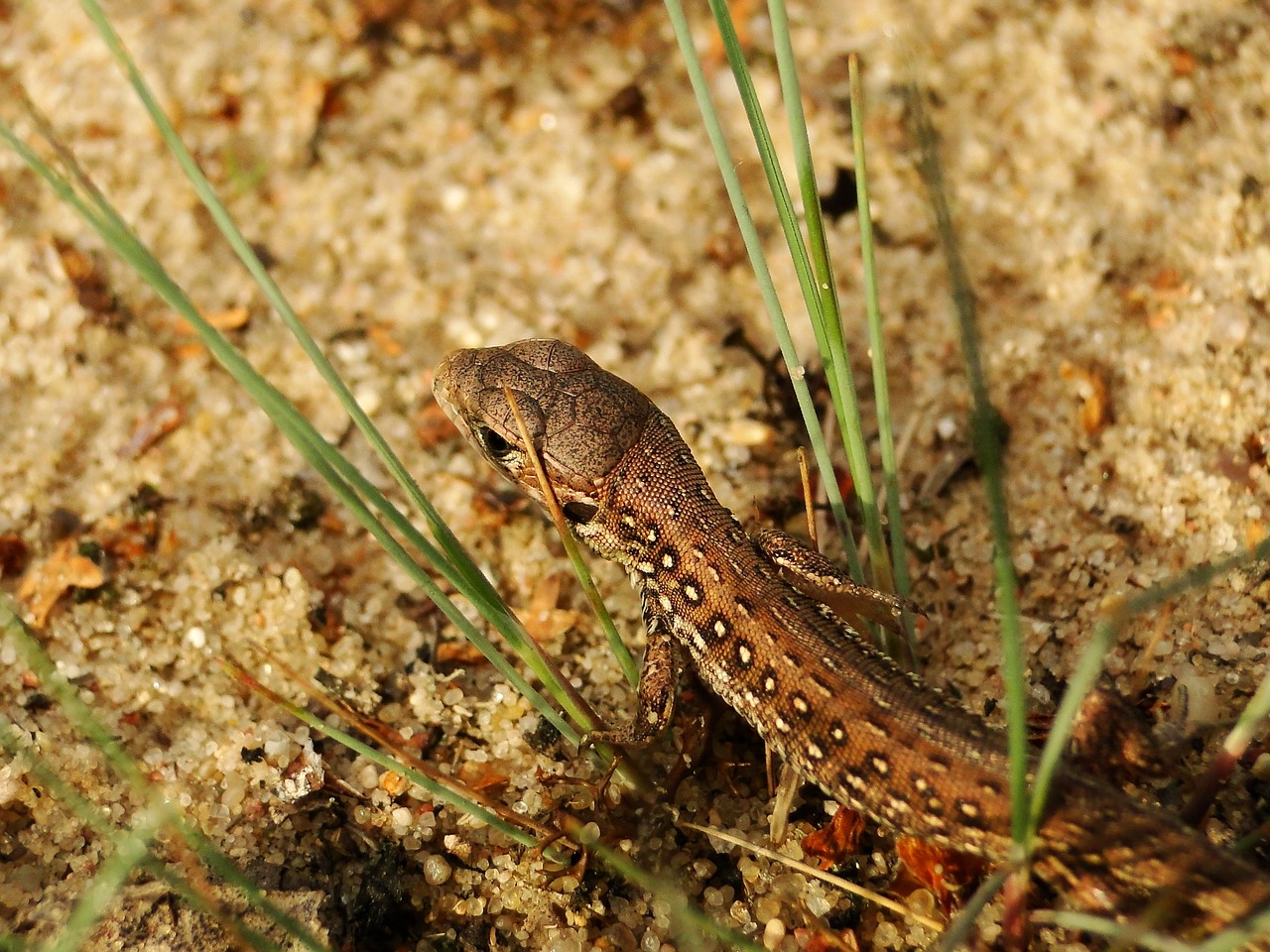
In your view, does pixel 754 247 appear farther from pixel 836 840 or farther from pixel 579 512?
pixel 836 840

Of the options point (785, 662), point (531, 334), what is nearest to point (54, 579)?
point (531, 334)

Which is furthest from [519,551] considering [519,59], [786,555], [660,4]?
[660,4]

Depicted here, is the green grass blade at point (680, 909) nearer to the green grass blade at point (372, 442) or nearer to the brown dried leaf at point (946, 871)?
the green grass blade at point (372, 442)

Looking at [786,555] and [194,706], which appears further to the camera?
[194,706]

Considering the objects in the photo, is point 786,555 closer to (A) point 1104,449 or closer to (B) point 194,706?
(A) point 1104,449

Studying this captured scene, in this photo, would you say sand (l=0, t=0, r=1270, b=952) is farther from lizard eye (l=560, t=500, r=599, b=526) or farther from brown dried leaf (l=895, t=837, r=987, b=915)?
lizard eye (l=560, t=500, r=599, b=526)

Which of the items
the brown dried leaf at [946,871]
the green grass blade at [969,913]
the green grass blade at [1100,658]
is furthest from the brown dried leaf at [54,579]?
the green grass blade at [1100,658]
